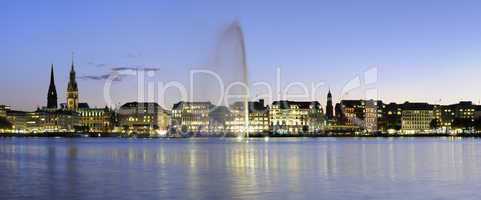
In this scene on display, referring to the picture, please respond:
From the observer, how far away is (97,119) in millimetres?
189000

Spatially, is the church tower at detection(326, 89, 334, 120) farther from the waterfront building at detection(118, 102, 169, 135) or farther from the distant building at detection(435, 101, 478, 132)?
the waterfront building at detection(118, 102, 169, 135)

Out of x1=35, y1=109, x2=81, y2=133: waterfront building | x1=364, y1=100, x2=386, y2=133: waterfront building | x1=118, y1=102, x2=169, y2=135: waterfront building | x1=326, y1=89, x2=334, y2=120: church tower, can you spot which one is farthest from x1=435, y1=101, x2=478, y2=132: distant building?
x1=35, y1=109, x2=81, y2=133: waterfront building

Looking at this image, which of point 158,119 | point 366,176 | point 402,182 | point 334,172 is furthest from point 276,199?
point 158,119

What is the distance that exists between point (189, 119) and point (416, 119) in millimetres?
60464

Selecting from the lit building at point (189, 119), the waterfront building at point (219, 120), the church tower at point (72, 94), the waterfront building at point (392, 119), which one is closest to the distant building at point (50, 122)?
the church tower at point (72, 94)

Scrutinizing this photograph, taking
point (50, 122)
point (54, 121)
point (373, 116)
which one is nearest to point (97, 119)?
point (54, 121)

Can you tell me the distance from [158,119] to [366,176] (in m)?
A: 156

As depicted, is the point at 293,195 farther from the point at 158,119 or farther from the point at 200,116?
the point at 158,119

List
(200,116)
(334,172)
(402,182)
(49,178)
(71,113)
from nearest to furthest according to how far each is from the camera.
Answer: (402,182)
(49,178)
(334,172)
(200,116)
(71,113)

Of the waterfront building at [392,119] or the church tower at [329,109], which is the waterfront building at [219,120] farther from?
the waterfront building at [392,119]

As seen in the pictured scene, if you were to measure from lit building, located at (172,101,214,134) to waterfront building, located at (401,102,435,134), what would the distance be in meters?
53.4

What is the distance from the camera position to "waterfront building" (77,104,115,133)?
7367 inches

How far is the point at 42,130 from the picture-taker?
195125 millimetres

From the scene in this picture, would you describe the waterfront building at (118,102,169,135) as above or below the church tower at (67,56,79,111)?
below
